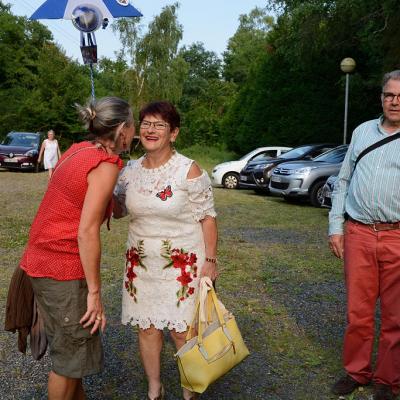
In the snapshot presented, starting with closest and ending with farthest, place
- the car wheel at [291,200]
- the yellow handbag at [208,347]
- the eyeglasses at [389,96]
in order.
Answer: the yellow handbag at [208,347] < the eyeglasses at [389,96] < the car wheel at [291,200]

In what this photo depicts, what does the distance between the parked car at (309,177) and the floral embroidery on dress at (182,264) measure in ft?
34.3

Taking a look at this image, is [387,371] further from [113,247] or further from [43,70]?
[43,70]

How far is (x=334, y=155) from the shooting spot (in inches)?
558

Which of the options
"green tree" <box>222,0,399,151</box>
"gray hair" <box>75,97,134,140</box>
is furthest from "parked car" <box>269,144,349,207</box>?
"gray hair" <box>75,97,134,140</box>

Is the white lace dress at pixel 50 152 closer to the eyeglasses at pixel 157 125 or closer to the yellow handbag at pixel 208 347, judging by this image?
the eyeglasses at pixel 157 125

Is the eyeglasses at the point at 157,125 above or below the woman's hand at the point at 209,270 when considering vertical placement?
above

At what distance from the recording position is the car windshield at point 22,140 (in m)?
23.5

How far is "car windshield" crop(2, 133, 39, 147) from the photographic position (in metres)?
23.5

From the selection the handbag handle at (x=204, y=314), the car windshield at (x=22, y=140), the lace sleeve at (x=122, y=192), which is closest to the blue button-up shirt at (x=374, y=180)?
the handbag handle at (x=204, y=314)

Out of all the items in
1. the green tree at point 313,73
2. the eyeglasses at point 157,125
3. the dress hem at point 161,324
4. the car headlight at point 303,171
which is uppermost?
the green tree at point 313,73

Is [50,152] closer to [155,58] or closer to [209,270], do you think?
[209,270]

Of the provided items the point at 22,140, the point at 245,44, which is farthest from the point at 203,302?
the point at 245,44

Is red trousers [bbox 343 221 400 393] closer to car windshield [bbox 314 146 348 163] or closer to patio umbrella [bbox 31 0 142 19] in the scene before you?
patio umbrella [bbox 31 0 142 19]

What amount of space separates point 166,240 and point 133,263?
264mm
